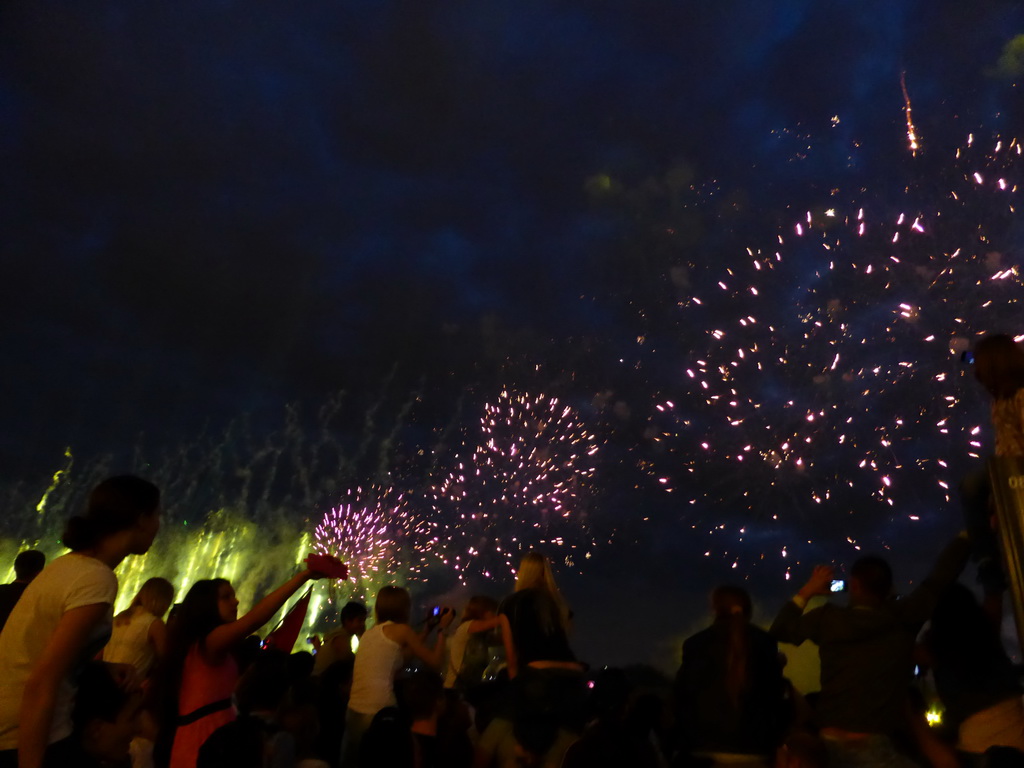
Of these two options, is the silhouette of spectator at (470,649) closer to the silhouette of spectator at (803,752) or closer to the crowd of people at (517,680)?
the crowd of people at (517,680)

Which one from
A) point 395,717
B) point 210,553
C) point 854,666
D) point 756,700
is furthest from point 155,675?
point 210,553

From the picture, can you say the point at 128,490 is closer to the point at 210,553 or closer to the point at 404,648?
the point at 404,648

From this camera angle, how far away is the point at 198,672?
4.79m

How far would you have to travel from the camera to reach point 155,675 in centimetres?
491

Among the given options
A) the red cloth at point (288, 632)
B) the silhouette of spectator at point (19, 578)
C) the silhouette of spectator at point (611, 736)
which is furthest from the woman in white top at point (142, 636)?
the silhouette of spectator at point (611, 736)

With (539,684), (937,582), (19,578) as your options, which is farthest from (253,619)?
(937,582)

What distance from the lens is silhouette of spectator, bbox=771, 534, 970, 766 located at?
14.4 feet

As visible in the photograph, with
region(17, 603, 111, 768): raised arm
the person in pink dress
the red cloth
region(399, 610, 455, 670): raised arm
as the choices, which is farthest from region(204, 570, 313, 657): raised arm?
region(399, 610, 455, 670): raised arm

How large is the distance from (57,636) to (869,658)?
4.23 m

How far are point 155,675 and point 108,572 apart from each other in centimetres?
197

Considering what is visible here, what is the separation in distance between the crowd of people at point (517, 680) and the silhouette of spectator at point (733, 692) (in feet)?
0.04

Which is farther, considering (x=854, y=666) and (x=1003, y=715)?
(x=854, y=666)

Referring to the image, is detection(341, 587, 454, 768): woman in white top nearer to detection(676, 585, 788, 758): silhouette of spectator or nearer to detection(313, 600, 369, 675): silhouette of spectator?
detection(313, 600, 369, 675): silhouette of spectator

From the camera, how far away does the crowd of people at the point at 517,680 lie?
3.21m
